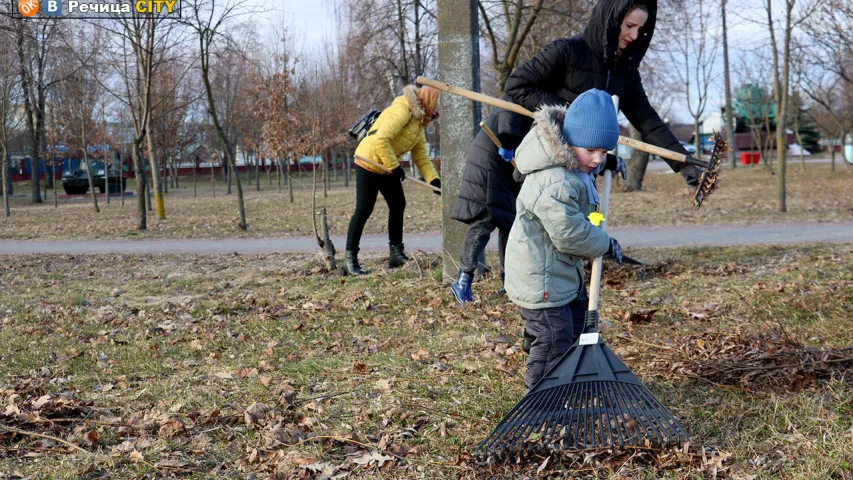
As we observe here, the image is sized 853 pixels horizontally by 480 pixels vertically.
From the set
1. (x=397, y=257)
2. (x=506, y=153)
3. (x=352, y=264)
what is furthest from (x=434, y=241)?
(x=506, y=153)

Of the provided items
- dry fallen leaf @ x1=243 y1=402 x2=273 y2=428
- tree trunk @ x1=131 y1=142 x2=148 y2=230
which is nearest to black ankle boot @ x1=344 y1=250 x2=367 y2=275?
dry fallen leaf @ x1=243 y1=402 x2=273 y2=428

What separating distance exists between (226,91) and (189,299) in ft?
89.5

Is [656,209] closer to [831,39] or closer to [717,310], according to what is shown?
[831,39]

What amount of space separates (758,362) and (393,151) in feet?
13.3

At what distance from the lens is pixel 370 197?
23.9ft

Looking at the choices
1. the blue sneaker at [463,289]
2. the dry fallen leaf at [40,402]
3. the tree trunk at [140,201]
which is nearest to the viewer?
the dry fallen leaf at [40,402]

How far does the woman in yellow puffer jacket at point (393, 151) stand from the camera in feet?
22.4

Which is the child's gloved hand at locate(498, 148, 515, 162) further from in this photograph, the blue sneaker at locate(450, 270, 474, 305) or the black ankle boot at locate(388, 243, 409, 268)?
the black ankle boot at locate(388, 243, 409, 268)

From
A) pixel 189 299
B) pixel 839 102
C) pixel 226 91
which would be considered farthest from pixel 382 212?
pixel 839 102

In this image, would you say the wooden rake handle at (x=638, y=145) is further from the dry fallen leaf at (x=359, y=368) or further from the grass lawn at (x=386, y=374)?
the dry fallen leaf at (x=359, y=368)

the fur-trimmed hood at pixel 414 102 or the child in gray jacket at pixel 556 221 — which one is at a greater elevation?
the fur-trimmed hood at pixel 414 102

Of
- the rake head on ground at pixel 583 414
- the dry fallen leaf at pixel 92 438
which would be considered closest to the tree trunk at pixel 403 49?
the dry fallen leaf at pixel 92 438

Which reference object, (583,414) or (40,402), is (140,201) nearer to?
(40,402)

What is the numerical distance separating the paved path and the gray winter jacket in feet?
19.4
